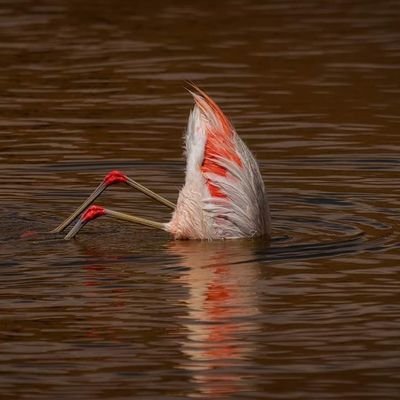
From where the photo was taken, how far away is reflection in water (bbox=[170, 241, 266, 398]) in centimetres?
852

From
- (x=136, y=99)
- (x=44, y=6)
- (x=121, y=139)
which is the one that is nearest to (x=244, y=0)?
(x=44, y=6)

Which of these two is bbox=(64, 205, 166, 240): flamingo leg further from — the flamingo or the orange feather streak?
the orange feather streak

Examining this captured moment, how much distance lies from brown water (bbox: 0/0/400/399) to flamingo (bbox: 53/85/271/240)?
127mm

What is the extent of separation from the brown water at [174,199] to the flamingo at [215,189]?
0.13m

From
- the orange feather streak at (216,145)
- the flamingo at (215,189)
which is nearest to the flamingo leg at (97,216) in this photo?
the flamingo at (215,189)

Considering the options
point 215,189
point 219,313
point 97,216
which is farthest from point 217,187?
point 219,313

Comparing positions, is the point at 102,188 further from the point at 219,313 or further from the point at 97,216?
the point at 219,313

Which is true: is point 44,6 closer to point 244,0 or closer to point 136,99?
point 244,0

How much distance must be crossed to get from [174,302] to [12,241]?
2067 millimetres

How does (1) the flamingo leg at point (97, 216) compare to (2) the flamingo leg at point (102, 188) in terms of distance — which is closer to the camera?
(1) the flamingo leg at point (97, 216)

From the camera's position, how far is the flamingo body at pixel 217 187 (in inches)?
456

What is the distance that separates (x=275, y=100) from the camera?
17.5 meters

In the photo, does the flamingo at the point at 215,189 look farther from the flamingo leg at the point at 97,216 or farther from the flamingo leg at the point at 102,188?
the flamingo leg at the point at 102,188

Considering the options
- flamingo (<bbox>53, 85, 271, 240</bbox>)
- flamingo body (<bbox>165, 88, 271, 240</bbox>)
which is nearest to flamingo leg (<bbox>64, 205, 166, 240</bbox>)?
flamingo (<bbox>53, 85, 271, 240</bbox>)
